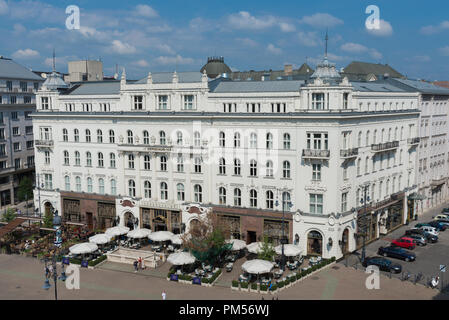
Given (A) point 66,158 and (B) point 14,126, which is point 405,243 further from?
(B) point 14,126

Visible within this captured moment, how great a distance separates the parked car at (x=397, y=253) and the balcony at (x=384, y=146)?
12.6 m

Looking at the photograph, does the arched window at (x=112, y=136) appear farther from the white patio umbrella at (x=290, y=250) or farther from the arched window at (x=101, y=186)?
the white patio umbrella at (x=290, y=250)

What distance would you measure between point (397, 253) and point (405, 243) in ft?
15.7

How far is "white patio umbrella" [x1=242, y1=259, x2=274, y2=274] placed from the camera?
49.7 meters

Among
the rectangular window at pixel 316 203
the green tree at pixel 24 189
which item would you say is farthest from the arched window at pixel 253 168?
the green tree at pixel 24 189

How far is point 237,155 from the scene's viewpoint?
6184 centimetres

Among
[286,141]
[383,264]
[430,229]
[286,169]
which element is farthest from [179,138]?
[430,229]

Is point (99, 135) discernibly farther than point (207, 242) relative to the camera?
Yes

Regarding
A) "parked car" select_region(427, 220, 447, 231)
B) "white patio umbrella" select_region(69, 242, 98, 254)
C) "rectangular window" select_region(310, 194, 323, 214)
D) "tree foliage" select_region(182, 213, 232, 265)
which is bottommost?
"parked car" select_region(427, 220, 447, 231)

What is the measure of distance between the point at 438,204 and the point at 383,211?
2870 cm

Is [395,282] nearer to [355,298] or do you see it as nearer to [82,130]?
[355,298]

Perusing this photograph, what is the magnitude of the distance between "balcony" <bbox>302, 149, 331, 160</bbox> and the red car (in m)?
16.8

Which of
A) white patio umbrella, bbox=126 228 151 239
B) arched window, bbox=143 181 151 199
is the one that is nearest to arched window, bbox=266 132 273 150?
arched window, bbox=143 181 151 199

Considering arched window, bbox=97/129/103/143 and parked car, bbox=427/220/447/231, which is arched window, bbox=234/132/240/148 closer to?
arched window, bbox=97/129/103/143
